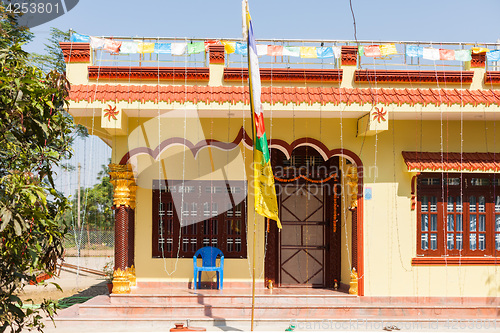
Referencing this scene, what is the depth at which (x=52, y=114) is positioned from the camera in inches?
151

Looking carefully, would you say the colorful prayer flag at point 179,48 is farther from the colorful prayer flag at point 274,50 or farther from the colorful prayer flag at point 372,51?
the colorful prayer flag at point 372,51

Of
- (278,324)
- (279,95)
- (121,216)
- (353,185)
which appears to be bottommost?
(278,324)

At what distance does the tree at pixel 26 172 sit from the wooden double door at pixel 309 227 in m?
7.04

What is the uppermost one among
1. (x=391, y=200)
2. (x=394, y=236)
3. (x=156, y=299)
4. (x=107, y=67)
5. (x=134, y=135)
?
(x=107, y=67)

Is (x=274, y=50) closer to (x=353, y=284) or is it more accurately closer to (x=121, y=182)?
(x=121, y=182)

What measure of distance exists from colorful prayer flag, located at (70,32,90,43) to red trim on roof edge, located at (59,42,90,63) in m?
0.14

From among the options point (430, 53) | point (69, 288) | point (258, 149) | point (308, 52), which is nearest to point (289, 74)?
point (308, 52)

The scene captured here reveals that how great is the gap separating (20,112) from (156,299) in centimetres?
621

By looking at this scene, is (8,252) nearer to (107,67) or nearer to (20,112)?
(20,112)

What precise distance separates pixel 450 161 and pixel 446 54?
82.0 inches

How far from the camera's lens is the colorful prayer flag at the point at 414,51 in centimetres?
982

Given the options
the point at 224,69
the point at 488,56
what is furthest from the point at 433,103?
the point at 224,69

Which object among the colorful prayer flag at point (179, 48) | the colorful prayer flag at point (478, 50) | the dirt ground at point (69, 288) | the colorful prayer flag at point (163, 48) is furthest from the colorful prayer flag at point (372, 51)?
the dirt ground at point (69, 288)

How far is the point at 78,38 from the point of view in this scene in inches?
376
